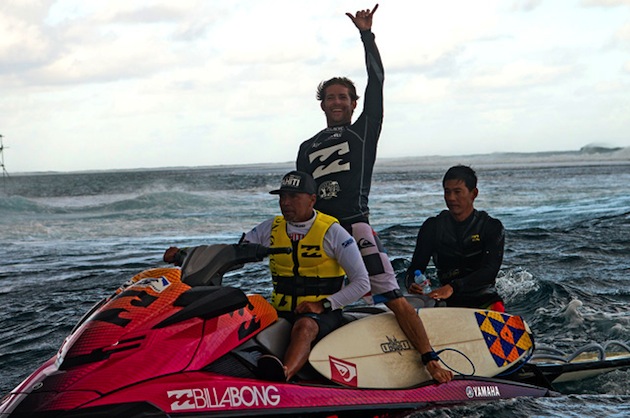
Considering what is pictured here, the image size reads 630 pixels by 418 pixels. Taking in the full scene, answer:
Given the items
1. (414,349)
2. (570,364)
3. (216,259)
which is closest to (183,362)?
(216,259)

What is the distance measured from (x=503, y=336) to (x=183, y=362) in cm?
257

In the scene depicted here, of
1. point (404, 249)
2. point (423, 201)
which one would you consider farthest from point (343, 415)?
point (423, 201)

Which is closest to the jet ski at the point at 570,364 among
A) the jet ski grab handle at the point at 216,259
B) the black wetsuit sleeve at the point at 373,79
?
the black wetsuit sleeve at the point at 373,79

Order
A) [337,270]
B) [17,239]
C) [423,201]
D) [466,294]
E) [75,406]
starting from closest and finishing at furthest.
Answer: [75,406]
[337,270]
[466,294]
[17,239]
[423,201]

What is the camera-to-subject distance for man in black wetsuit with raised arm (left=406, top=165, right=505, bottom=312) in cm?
598

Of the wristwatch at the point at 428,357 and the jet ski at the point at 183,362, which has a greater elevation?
the jet ski at the point at 183,362

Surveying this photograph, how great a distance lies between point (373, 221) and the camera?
81.6 ft

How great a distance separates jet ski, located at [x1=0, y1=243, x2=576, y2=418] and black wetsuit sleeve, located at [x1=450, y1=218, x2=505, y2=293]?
143cm

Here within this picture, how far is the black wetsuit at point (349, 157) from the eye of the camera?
18.6 feet

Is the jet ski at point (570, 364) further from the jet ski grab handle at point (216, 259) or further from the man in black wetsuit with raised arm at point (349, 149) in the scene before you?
the jet ski grab handle at point (216, 259)

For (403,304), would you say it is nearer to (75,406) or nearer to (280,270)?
(280,270)

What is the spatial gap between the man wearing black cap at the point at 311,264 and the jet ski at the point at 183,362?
0.21 meters

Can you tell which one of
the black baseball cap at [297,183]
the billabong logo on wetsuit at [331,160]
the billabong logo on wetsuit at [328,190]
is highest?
the billabong logo on wetsuit at [331,160]

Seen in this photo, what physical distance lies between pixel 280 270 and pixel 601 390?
118 inches
